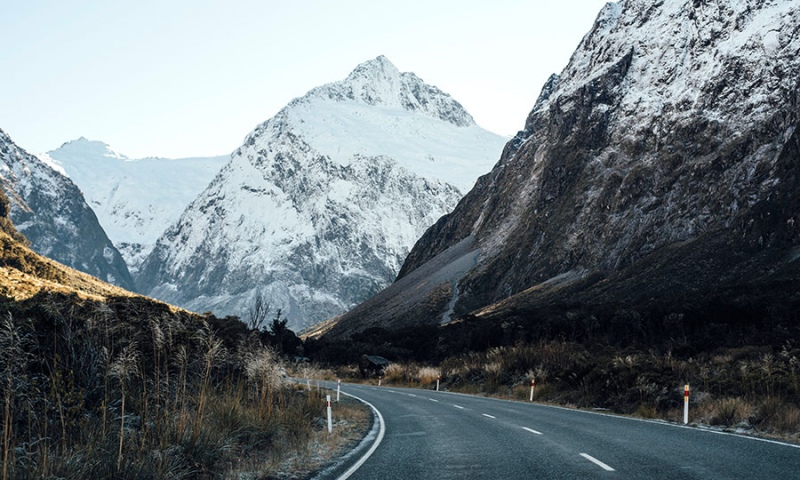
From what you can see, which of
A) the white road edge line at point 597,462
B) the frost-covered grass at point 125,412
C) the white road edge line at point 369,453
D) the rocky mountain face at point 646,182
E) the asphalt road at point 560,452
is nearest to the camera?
the frost-covered grass at point 125,412

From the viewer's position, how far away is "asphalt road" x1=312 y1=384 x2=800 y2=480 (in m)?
9.52

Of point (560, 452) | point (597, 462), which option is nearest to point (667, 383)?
point (560, 452)

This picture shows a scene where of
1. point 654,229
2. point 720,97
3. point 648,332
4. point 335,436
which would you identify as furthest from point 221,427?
point 720,97

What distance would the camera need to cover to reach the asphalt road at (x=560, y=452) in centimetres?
952

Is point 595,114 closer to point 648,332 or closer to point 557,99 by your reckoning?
point 557,99

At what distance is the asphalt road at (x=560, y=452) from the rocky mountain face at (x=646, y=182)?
1491 inches

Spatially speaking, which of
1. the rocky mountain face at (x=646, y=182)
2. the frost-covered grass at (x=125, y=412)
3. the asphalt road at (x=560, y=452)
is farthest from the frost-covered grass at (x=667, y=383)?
the rocky mountain face at (x=646, y=182)

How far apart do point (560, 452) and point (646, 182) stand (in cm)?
10053

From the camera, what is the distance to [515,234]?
132500 millimetres

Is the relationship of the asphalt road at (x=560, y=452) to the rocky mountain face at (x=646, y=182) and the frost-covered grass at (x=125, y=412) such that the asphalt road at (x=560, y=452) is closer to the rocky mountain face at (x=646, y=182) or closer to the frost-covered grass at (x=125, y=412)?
the frost-covered grass at (x=125, y=412)

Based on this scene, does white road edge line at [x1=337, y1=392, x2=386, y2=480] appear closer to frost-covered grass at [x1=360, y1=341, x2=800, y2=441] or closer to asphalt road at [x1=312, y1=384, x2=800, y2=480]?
asphalt road at [x1=312, y1=384, x2=800, y2=480]

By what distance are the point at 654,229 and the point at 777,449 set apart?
303 ft

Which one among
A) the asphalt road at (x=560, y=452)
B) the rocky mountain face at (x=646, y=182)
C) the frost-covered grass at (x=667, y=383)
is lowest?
the asphalt road at (x=560, y=452)

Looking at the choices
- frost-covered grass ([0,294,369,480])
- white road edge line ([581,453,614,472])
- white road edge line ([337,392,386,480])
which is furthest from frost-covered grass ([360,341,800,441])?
frost-covered grass ([0,294,369,480])
